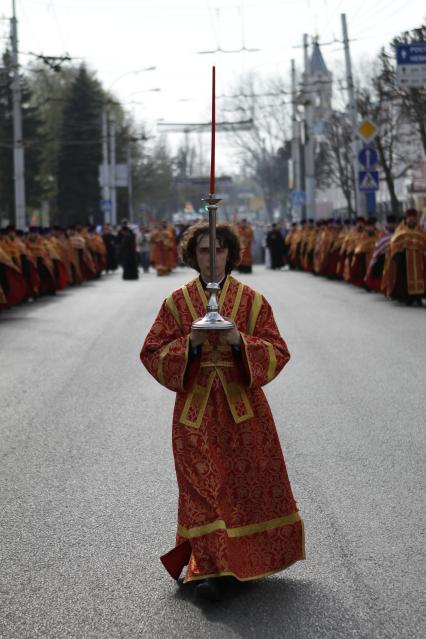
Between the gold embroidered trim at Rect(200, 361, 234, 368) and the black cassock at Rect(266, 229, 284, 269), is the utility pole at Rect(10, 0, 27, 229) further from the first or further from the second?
the gold embroidered trim at Rect(200, 361, 234, 368)

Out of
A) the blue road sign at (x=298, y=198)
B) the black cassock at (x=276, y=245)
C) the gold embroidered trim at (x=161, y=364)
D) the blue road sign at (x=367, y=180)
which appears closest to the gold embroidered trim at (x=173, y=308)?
the gold embroidered trim at (x=161, y=364)

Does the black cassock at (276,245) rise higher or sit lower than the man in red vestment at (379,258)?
lower

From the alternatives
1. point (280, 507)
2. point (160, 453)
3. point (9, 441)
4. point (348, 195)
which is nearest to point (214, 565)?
point (280, 507)

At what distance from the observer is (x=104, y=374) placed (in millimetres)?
14539

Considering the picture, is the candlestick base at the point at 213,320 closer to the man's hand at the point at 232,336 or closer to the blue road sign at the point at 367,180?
the man's hand at the point at 232,336

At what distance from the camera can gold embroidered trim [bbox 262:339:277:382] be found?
18.8 ft

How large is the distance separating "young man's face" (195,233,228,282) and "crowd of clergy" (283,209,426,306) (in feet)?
65.2

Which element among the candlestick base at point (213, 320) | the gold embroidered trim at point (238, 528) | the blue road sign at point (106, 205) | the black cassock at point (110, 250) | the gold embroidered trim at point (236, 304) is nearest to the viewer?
the candlestick base at point (213, 320)

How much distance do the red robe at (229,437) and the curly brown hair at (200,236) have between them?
10 centimetres

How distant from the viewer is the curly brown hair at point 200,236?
5766 millimetres

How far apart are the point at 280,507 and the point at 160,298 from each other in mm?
23311

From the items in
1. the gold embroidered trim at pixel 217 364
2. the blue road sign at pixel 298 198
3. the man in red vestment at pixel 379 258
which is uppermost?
the gold embroidered trim at pixel 217 364

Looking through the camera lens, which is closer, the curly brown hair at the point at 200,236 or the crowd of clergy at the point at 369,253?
the curly brown hair at the point at 200,236

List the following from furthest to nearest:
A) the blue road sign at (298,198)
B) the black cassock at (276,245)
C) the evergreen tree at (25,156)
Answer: the evergreen tree at (25,156)
the blue road sign at (298,198)
the black cassock at (276,245)
